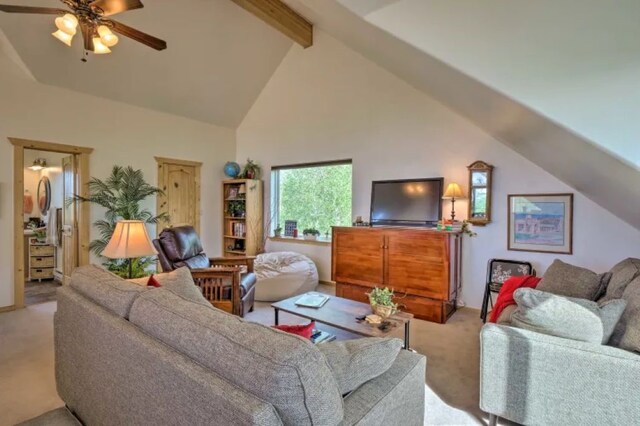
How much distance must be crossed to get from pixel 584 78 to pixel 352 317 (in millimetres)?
2095

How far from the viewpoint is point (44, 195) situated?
600cm

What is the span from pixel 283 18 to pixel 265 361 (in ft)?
16.2

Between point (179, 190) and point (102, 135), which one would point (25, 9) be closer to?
point (102, 135)

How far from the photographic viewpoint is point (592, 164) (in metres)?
2.02

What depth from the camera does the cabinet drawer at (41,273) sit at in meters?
5.43

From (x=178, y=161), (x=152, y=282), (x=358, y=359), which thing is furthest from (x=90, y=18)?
(x=358, y=359)

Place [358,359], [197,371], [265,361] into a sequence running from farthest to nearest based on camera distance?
[358,359] → [197,371] → [265,361]

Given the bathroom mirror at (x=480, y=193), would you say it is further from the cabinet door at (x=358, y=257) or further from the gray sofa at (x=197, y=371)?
the gray sofa at (x=197, y=371)

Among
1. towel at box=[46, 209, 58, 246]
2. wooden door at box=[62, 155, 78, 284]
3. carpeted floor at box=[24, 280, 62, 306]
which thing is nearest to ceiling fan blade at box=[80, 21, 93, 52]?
wooden door at box=[62, 155, 78, 284]

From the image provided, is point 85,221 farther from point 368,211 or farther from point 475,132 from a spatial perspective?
point 475,132

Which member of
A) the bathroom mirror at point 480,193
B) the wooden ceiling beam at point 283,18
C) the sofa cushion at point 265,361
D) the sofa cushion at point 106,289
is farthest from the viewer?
the wooden ceiling beam at point 283,18

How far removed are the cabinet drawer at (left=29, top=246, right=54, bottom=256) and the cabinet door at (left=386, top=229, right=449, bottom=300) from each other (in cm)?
560

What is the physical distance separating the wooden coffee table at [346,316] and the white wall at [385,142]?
1.86m

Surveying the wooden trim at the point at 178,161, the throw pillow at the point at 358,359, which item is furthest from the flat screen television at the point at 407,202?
the wooden trim at the point at 178,161
